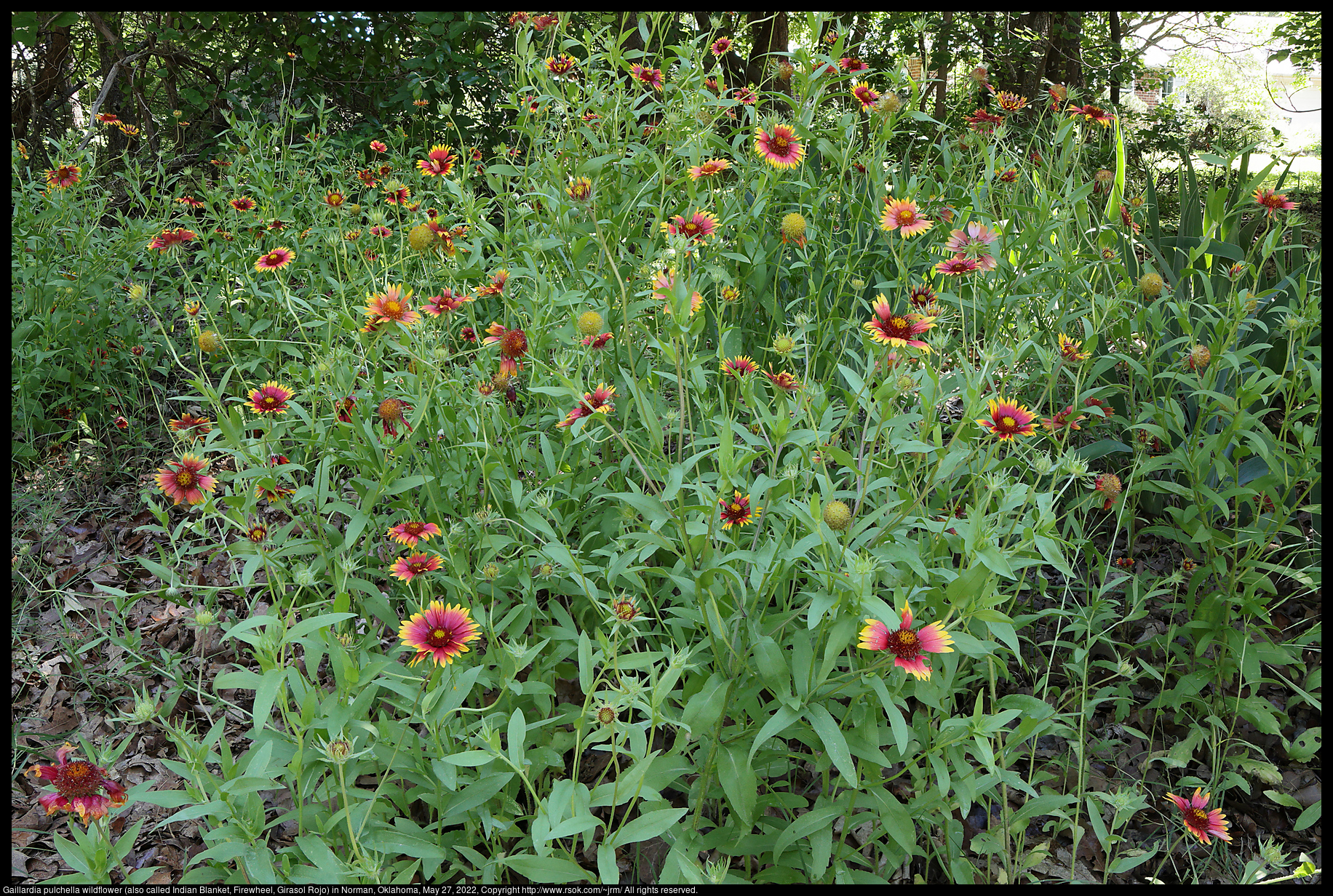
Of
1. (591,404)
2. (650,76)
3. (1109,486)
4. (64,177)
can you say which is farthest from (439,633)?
(64,177)

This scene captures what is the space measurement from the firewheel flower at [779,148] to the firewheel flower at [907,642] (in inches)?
45.6

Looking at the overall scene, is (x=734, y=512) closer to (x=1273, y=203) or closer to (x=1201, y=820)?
(x=1201, y=820)

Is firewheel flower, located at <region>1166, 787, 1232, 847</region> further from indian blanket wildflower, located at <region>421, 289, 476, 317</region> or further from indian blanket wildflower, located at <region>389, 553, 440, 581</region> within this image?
indian blanket wildflower, located at <region>421, 289, 476, 317</region>

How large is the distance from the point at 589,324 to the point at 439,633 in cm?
70

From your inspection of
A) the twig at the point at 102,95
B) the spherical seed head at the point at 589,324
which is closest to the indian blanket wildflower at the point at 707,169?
the spherical seed head at the point at 589,324

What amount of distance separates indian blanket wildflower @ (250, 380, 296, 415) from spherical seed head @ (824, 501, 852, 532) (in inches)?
44.7

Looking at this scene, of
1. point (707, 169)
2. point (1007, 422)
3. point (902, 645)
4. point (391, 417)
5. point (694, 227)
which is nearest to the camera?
point (902, 645)

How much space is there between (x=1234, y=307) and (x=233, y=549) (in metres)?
2.27

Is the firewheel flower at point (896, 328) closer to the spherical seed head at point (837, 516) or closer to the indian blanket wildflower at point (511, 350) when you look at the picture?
the spherical seed head at point (837, 516)

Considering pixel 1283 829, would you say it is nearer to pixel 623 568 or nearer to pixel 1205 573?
pixel 1205 573

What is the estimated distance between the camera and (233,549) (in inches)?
63.5

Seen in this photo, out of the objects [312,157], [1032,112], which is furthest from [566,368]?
[1032,112]

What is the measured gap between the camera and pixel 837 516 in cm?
122

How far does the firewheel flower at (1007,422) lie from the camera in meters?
1.36
